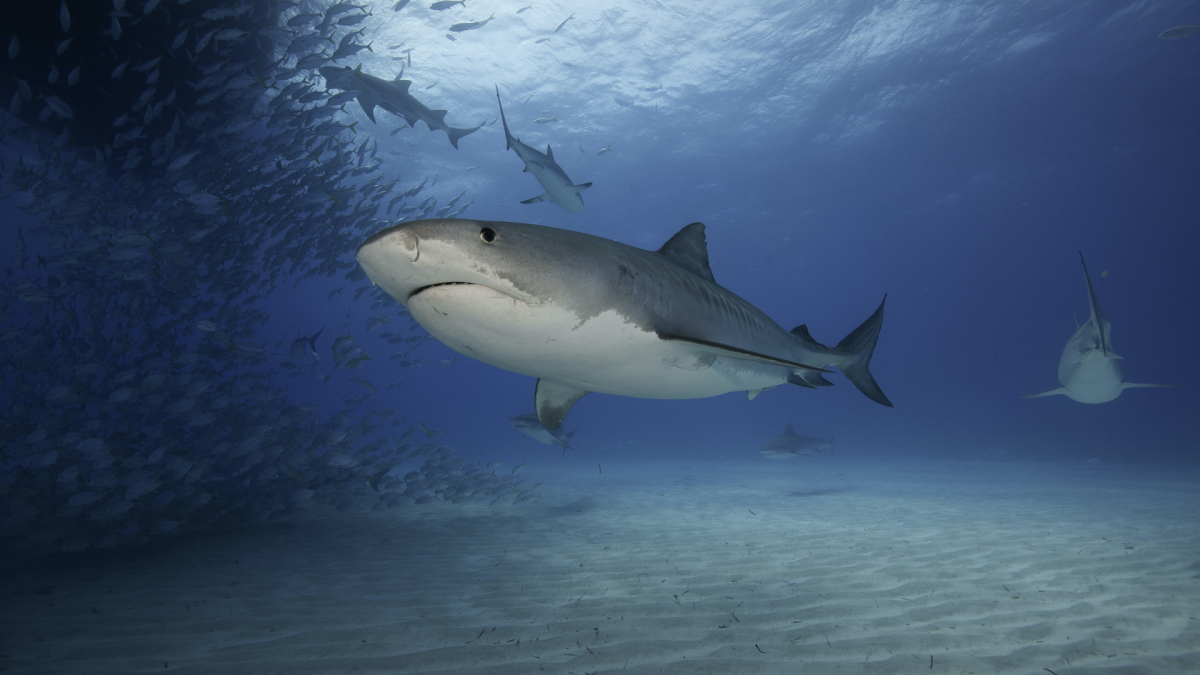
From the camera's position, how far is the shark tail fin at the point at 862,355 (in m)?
4.68

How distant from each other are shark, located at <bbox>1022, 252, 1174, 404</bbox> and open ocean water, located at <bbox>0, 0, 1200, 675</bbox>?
10 cm

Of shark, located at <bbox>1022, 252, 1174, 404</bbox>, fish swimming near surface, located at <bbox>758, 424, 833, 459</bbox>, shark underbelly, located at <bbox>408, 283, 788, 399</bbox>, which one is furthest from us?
fish swimming near surface, located at <bbox>758, 424, 833, 459</bbox>

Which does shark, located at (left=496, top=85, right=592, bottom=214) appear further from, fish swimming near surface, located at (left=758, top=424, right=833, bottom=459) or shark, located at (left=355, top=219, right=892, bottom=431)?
fish swimming near surface, located at (left=758, top=424, right=833, bottom=459)

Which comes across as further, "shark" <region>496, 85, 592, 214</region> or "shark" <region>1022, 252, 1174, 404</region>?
"shark" <region>496, 85, 592, 214</region>

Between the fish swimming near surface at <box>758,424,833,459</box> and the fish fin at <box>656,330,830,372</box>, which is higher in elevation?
the fish fin at <box>656,330,830,372</box>

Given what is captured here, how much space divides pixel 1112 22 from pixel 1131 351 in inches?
2081

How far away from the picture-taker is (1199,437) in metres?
25.0

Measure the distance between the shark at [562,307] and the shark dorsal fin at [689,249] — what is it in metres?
0.21

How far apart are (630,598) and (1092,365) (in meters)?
8.85

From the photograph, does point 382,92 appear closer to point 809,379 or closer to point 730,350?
point 809,379

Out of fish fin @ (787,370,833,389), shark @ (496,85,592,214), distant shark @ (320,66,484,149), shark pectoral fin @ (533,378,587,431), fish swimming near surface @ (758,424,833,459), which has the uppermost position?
distant shark @ (320,66,484,149)

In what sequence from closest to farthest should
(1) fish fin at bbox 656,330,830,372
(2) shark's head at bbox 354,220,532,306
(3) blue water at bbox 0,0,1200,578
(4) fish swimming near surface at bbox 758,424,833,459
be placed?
1. (2) shark's head at bbox 354,220,532,306
2. (1) fish fin at bbox 656,330,830,372
3. (3) blue water at bbox 0,0,1200,578
4. (4) fish swimming near surface at bbox 758,424,833,459

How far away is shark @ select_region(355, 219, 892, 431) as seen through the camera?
1870mm

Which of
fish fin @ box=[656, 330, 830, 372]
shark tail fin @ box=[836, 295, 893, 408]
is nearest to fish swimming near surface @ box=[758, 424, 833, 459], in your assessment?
shark tail fin @ box=[836, 295, 893, 408]
